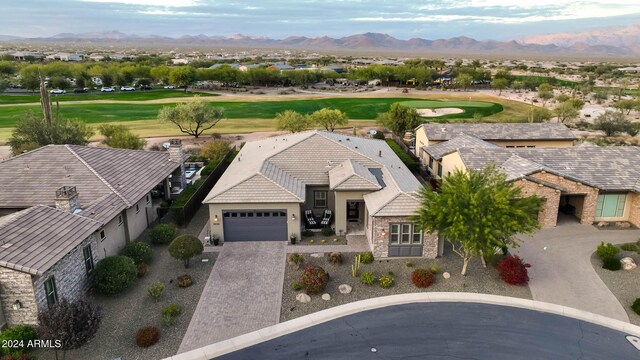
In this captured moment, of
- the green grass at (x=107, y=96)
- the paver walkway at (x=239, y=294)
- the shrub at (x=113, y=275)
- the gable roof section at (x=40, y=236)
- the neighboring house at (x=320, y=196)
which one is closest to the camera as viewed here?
the gable roof section at (x=40, y=236)

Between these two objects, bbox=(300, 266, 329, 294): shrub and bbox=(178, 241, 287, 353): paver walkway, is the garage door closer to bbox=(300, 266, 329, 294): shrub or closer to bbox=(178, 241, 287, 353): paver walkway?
bbox=(178, 241, 287, 353): paver walkway

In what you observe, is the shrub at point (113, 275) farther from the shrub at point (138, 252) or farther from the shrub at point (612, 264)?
the shrub at point (612, 264)

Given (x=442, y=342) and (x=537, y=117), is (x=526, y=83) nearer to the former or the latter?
(x=537, y=117)

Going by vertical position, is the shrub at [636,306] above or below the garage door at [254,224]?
below

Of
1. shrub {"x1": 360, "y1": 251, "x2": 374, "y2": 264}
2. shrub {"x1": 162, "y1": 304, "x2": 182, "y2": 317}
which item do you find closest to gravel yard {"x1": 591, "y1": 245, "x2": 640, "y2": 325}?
shrub {"x1": 360, "y1": 251, "x2": 374, "y2": 264}

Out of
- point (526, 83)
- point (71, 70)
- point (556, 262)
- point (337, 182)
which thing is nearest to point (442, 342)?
point (556, 262)

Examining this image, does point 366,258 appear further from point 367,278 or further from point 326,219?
point 326,219

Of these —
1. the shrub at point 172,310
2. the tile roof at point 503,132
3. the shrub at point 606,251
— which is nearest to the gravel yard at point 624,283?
the shrub at point 606,251
